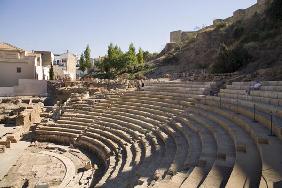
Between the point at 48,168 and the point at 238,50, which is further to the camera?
the point at 238,50

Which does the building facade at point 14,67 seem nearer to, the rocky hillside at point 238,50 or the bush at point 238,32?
the rocky hillside at point 238,50

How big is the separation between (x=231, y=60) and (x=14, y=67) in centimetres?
2027

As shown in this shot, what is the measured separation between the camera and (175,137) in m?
10.6

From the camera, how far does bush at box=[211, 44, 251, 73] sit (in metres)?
21.2

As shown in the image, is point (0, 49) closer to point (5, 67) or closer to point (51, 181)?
point (5, 67)

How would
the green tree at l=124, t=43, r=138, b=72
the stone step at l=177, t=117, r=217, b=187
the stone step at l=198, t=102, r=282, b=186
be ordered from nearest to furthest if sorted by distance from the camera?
the stone step at l=198, t=102, r=282, b=186, the stone step at l=177, t=117, r=217, b=187, the green tree at l=124, t=43, r=138, b=72

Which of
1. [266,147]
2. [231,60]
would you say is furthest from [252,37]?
[266,147]

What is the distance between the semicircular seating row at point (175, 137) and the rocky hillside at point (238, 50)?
4.47 m

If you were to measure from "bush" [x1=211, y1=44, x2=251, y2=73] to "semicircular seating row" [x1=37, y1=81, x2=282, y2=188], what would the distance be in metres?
4.33

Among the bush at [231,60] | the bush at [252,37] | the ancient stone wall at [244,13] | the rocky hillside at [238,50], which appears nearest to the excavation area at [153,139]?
the bush at [231,60]

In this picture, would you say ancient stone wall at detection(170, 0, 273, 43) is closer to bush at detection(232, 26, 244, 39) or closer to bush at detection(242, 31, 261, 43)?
bush at detection(232, 26, 244, 39)

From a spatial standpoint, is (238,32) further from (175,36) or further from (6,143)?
(175,36)

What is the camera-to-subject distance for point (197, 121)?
37.5 feet

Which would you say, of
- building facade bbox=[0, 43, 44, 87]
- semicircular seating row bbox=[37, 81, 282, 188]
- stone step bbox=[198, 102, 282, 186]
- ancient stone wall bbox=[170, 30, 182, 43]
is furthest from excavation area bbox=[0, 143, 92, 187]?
ancient stone wall bbox=[170, 30, 182, 43]
